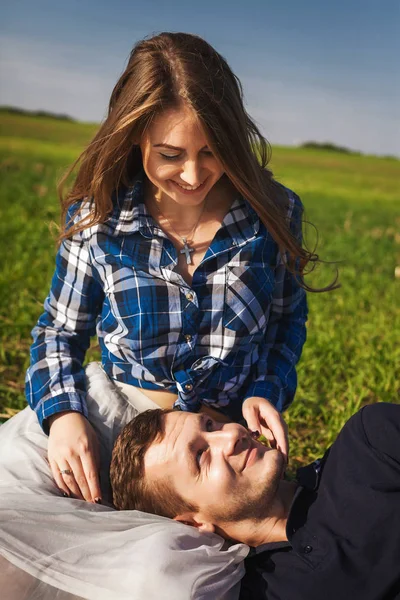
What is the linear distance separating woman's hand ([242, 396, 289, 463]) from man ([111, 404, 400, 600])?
9 centimetres

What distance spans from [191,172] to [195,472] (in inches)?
41.4

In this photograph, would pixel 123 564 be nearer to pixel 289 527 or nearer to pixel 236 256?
pixel 289 527

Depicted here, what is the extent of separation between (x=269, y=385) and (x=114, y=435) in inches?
26.0

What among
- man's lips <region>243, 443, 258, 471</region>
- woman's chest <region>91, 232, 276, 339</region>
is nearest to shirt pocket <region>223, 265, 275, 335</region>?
woman's chest <region>91, 232, 276, 339</region>

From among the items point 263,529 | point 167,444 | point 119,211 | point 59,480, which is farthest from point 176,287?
point 263,529

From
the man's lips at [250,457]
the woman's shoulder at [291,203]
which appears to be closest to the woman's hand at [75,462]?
the man's lips at [250,457]

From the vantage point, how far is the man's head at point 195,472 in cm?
249

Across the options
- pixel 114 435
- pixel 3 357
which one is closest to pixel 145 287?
pixel 114 435

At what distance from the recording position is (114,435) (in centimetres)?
294

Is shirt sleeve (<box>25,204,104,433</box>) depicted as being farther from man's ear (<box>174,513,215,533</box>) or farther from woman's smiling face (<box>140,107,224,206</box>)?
man's ear (<box>174,513,215,533</box>)

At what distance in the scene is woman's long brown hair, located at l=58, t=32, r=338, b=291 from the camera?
259cm

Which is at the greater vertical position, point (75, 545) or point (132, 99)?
point (132, 99)

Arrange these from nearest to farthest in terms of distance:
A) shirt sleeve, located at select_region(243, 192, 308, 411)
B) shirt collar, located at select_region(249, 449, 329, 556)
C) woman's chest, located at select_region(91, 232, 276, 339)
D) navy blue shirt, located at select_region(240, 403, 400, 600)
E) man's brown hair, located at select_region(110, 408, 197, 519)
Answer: navy blue shirt, located at select_region(240, 403, 400, 600)
shirt collar, located at select_region(249, 449, 329, 556)
man's brown hair, located at select_region(110, 408, 197, 519)
woman's chest, located at select_region(91, 232, 276, 339)
shirt sleeve, located at select_region(243, 192, 308, 411)

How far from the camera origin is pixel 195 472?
2.53 meters
